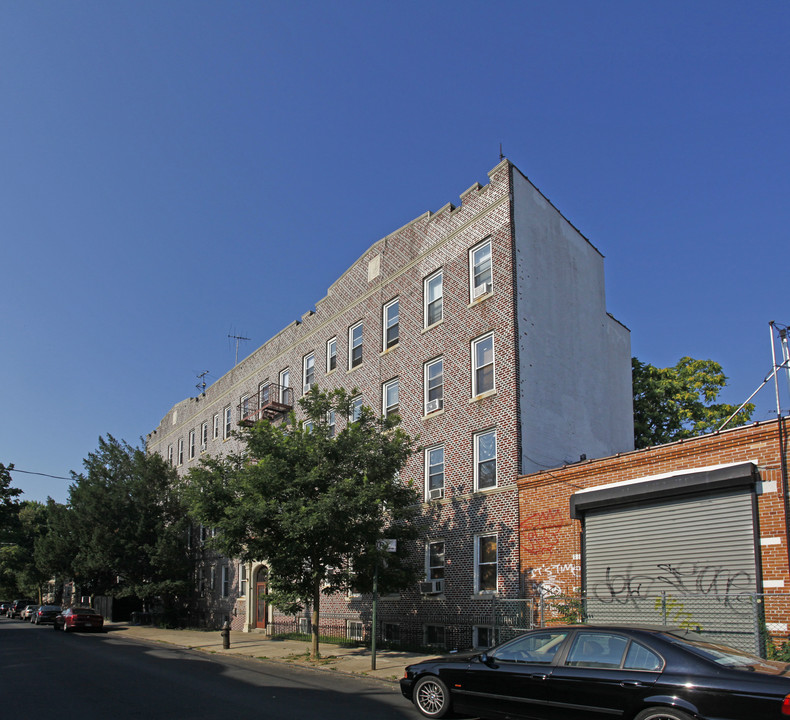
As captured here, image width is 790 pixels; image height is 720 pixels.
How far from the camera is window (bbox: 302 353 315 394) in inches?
1228

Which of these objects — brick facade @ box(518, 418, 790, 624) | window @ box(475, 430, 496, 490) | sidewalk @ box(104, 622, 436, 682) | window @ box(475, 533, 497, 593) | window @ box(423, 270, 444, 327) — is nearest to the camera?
brick facade @ box(518, 418, 790, 624)

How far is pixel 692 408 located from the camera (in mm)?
29234

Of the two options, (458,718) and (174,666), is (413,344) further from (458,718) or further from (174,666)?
(458,718)

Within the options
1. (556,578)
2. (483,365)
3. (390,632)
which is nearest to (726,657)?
(556,578)

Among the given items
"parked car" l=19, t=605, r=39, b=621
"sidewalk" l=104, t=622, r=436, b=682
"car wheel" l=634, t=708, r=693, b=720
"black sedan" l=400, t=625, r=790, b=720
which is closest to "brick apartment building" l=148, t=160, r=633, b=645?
"sidewalk" l=104, t=622, r=436, b=682

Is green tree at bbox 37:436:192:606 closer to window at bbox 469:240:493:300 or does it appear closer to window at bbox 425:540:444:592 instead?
window at bbox 425:540:444:592

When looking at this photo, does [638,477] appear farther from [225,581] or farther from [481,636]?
[225,581]

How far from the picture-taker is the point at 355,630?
24.8 meters

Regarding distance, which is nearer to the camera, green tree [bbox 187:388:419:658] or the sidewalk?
the sidewalk

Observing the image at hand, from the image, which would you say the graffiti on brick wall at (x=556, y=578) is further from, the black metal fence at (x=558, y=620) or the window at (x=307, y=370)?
the window at (x=307, y=370)

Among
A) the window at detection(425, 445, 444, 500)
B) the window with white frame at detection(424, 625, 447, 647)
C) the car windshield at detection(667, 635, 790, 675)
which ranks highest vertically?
the window at detection(425, 445, 444, 500)

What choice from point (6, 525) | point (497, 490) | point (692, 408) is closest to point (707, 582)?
point (497, 490)

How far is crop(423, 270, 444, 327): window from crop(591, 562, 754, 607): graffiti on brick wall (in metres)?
10.3

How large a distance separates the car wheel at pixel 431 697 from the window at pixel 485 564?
9711 millimetres
